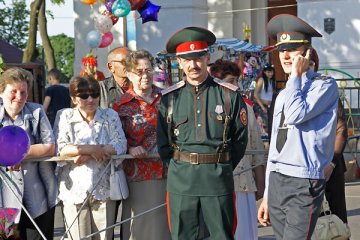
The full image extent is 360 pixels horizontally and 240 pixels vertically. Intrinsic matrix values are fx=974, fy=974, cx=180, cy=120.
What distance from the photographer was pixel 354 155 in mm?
15008

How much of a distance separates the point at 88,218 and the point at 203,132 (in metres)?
1.36

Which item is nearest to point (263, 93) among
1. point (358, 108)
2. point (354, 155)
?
point (358, 108)

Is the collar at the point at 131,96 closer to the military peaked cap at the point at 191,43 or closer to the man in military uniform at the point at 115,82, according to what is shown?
the man in military uniform at the point at 115,82

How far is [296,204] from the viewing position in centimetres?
593

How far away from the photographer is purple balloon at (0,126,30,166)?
684 centimetres

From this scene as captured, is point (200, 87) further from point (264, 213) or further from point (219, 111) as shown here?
point (264, 213)

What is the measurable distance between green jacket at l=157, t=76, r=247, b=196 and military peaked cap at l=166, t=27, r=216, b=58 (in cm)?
22

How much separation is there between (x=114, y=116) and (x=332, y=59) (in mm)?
14537

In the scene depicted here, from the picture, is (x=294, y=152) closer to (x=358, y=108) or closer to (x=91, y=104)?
(x=91, y=104)

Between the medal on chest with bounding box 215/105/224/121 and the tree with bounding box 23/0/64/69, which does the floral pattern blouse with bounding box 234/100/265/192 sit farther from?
the tree with bounding box 23/0/64/69

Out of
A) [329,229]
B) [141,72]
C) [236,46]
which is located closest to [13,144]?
[141,72]

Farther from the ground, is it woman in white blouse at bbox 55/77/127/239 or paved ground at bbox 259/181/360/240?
woman in white blouse at bbox 55/77/127/239

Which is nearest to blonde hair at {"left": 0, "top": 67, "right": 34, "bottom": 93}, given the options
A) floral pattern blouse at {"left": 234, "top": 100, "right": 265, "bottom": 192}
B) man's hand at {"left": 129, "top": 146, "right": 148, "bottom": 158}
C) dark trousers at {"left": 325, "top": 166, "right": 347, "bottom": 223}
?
man's hand at {"left": 129, "top": 146, "right": 148, "bottom": 158}

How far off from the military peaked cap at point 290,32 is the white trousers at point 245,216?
1825mm
